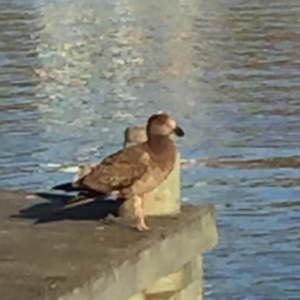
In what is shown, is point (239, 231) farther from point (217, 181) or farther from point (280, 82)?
point (280, 82)

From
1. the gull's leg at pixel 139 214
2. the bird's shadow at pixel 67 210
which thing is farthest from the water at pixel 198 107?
the gull's leg at pixel 139 214

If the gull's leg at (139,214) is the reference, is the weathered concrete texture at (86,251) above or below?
below

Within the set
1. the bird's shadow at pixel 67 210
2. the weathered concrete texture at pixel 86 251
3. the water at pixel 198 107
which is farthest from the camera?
the water at pixel 198 107

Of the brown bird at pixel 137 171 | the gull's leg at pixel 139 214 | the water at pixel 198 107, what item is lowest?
the water at pixel 198 107

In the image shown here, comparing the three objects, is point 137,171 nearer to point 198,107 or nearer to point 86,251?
point 86,251

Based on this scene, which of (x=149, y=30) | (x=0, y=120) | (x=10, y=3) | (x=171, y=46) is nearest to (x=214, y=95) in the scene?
(x=0, y=120)

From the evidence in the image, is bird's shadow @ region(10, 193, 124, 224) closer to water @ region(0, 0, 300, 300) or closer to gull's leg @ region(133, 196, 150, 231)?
gull's leg @ region(133, 196, 150, 231)

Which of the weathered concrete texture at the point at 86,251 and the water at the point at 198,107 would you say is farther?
the water at the point at 198,107

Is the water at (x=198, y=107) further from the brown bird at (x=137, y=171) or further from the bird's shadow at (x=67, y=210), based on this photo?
the brown bird at (x=137, y=171)

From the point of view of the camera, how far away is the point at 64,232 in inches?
287

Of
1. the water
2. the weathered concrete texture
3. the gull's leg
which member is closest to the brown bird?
the gull's leg

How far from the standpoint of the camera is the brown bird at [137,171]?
23.8 ft

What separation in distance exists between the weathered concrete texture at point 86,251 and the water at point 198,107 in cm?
362

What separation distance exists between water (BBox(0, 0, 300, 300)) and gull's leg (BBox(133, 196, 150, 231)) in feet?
12.3
